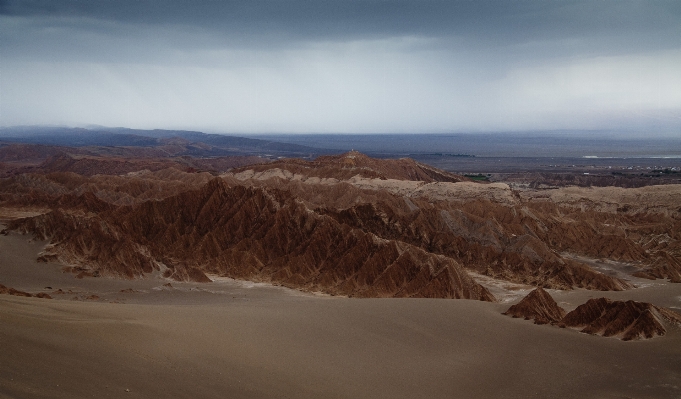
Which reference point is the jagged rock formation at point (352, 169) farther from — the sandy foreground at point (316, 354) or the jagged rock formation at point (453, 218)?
the sandy foreground at point (316, 354)

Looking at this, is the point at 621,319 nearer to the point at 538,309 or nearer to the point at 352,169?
the point at 538,309

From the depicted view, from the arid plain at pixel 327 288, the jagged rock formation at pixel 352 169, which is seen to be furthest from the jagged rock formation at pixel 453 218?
the jagged rock formation at pixel 352 169

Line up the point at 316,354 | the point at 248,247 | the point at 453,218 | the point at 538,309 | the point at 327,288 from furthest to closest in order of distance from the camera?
the point at 453,218, the point at 248,247, the point at 327,288, the point at 538,309, the point at 316,354

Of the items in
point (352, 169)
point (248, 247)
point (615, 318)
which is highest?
point (352, 169)

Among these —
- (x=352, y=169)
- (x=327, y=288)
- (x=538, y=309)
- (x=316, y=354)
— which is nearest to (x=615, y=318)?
(x=538, y=309)

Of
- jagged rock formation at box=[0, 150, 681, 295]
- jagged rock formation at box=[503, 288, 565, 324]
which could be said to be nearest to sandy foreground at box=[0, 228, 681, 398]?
jagged rock formation at box=[503, 288, 565, 324]

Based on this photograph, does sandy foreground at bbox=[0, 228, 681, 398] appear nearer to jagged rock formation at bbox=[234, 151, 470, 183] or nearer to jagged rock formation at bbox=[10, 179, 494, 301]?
jagged rock formation at bbox=[10, 179, 494, 301]

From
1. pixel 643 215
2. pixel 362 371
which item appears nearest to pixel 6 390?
pixel 362 371

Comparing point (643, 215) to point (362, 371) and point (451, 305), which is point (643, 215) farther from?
point (362, 371)
